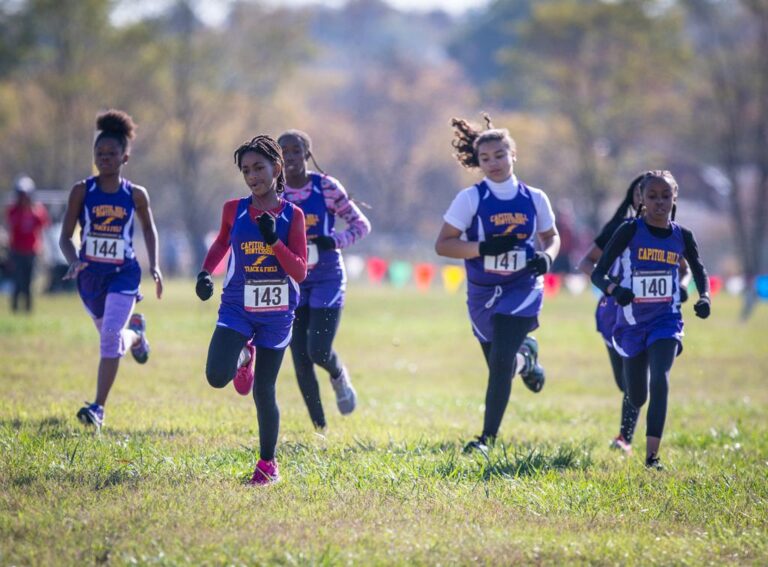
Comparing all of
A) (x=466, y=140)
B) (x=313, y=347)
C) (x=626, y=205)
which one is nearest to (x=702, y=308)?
(x=626, y=205)

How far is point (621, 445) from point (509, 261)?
1.96m

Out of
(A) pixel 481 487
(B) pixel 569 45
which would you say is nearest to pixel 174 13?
(B) pixel 569 45

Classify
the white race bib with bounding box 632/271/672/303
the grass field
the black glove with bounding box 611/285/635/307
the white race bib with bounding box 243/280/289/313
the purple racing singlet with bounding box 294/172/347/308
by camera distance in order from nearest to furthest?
the grass field < the white race bib with bounding box 243/280/289/313 < the black glove with bounding box 611/285/635/307 < the white race bib with bounding box 632/271/672/303 < the purple racing singlet with bounding box 294/172/347/308

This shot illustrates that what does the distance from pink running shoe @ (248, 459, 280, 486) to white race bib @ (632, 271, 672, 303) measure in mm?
2971

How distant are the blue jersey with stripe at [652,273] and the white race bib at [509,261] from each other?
761mm

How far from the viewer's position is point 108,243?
9.10 metres

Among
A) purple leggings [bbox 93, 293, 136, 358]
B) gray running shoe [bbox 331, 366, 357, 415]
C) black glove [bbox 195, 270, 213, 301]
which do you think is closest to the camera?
black glove [bbox 195, 270, 213, 301]

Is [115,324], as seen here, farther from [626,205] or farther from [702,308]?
[702,308]

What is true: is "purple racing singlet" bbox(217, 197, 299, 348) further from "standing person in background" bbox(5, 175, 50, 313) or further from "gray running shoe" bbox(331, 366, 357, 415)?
"standing person in background" bbox(5, 175, 50, 313)

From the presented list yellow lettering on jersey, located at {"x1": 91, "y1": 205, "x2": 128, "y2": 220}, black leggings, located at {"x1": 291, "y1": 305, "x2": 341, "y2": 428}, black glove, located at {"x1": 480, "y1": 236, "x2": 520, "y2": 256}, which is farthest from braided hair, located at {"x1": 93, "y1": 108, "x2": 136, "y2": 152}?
black glove, located at {"x1": 480, "y1": 236, "x2": 520, "y2": 256}

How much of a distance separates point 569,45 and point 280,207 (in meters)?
48.7

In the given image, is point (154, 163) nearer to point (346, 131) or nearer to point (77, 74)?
point (77, 74)

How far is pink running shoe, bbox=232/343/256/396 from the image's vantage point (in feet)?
23.9

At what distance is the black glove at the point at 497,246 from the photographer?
323 inches
